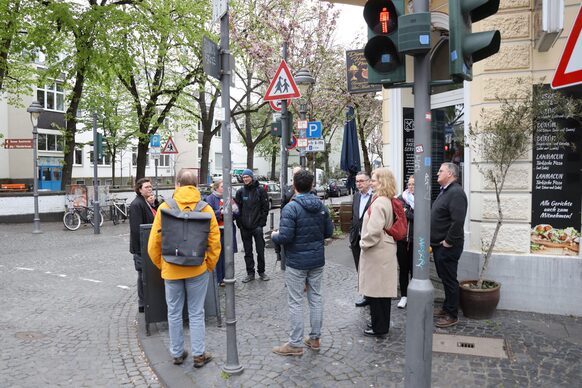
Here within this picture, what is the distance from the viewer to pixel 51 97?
1448 inches

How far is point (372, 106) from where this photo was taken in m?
20.7

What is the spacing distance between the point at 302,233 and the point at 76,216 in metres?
14.1

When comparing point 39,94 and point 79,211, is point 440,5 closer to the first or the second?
point 79,211

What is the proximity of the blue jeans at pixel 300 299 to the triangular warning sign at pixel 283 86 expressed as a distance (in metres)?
3.99

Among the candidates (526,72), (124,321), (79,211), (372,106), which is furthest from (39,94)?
(526,72)

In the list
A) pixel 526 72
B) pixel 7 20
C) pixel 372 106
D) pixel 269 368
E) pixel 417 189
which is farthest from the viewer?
pixel 372 106

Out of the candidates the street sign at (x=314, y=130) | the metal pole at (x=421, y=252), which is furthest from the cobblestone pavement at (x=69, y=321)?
the street sign at (x=314, y=130)

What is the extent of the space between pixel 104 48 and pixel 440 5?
1241 cm

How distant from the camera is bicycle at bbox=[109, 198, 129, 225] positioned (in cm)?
1891

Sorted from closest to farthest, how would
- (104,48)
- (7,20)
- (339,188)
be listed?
(7,20), (104,48), (339,188)

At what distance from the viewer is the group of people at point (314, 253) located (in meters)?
4.56

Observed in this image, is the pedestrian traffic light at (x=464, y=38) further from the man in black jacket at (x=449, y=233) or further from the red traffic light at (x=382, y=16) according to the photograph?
the man in black jacket at (x=449, y=233)

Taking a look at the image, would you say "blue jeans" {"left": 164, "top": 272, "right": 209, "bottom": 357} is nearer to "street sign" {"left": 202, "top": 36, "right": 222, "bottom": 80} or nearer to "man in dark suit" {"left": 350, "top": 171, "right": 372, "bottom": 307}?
"street sign" {"left": 202, "top": 36, "right": 222, "bottom": 80}

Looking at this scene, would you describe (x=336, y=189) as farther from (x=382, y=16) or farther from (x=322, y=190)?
(x=382, y=16)
